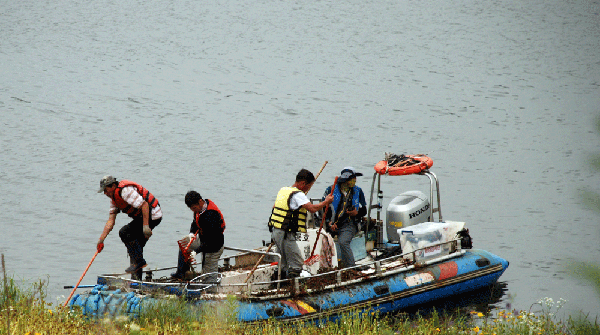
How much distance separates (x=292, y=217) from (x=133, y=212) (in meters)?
2.05

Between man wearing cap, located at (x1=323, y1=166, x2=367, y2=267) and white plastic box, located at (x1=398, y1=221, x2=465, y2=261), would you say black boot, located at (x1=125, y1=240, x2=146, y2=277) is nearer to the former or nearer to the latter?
man wearing cap, located at (x1=323, y1=166, x2=367, y2=267)

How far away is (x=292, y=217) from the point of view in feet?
29.0

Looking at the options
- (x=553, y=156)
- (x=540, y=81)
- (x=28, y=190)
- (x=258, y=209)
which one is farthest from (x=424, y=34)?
(x=28, y=190)

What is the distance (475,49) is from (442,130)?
39.2ft

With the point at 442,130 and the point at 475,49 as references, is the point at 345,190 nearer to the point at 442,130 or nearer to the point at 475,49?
the point at 442,130

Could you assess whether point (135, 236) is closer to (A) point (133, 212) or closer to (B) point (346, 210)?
(A) point (133, 212)

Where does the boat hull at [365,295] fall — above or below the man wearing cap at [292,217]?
below

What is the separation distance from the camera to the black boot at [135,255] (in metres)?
9.01

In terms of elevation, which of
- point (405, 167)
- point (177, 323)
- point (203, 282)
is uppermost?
point (405, 167)

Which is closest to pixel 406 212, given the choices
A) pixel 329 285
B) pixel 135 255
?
pixel 329 285

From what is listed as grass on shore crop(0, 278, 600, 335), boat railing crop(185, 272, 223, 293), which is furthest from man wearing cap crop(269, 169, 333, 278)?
grass on shore crop(0, 278, 600, 335)

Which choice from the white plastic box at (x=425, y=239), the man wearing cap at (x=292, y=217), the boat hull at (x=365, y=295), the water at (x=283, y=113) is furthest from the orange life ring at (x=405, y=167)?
the water at (x=283, y=113)

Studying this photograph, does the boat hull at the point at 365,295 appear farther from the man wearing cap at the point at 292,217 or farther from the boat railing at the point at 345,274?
the man wearing cap at the point at 292,217

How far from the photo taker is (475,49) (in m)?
36.7
